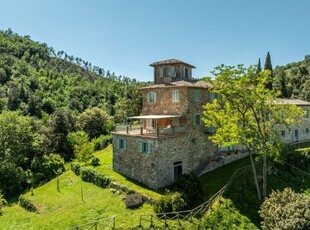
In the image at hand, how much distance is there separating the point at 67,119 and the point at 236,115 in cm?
4112

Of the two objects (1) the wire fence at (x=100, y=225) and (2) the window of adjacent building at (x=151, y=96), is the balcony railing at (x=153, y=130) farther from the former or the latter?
(1) the wire fence at (x=100, y=225)

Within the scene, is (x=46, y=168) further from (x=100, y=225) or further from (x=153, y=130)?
(x=100, y=225)

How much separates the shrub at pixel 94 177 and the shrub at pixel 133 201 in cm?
525

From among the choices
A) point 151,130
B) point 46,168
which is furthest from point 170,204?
point 46,168

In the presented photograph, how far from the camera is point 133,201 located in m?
25.6

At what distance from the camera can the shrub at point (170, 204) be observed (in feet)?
78.0

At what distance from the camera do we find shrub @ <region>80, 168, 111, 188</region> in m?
30.9

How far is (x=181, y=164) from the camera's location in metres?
30.1

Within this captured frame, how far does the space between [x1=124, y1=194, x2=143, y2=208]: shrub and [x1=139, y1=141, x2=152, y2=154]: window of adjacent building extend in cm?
469

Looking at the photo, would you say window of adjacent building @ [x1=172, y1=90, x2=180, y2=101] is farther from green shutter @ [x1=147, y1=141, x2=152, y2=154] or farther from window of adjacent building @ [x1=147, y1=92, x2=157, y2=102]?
green shutter @ [x1=147, y1=141, x2=152, y2=154]

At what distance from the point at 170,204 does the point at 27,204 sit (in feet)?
60.2

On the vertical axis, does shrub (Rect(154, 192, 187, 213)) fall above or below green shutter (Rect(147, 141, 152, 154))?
below

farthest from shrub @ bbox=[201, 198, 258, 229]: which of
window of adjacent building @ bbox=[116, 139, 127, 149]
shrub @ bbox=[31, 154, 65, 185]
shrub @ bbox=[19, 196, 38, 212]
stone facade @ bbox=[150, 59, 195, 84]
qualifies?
A: shrub @ bbox=[31, 154, 65, 185]

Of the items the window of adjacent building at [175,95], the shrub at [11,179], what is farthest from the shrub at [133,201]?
the shrub at [11,179]
